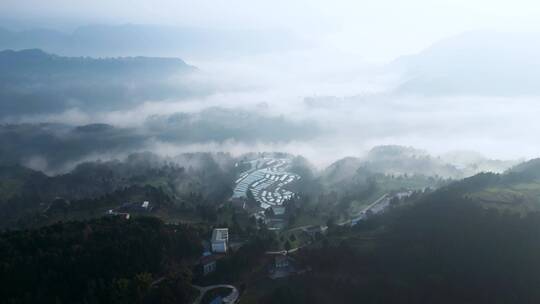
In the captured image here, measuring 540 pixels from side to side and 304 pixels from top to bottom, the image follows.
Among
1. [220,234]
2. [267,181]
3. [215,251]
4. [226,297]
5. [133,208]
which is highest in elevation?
[133,208]

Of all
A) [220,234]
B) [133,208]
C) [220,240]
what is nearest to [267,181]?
[133,208]

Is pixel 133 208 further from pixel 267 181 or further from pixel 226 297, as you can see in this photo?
pixel 267 181

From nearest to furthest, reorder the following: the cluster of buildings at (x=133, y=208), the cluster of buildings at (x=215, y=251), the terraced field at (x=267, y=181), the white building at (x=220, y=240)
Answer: the cluster of buildings at (x=215, y=251) < the white building at (x=220, y=240) < the cluster of buildings at (x=133, y=208) < the terraced field at (x=267, y=181)

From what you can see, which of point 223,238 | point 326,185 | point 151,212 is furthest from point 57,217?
point 326,185

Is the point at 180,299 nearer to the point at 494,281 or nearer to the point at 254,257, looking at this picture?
the point at 254,257

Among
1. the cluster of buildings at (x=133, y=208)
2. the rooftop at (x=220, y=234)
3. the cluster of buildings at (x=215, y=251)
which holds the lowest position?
the cluster of buildings at (x=215, y=251)

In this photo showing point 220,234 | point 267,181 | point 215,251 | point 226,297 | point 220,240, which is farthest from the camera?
point 267,181

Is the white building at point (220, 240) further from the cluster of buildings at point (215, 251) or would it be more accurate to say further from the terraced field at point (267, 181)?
the terraced field at point (267, 181)

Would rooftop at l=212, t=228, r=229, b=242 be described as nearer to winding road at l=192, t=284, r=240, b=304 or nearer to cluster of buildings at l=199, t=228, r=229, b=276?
cluster of buildings at l=199, t=228, r=229, b=276

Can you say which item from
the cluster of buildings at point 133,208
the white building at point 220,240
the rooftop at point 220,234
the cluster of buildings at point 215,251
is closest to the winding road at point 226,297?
the cluster of buildings at point 215,251

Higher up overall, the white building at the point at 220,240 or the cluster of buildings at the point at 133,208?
the cluster of buildings at the point at 133,208
